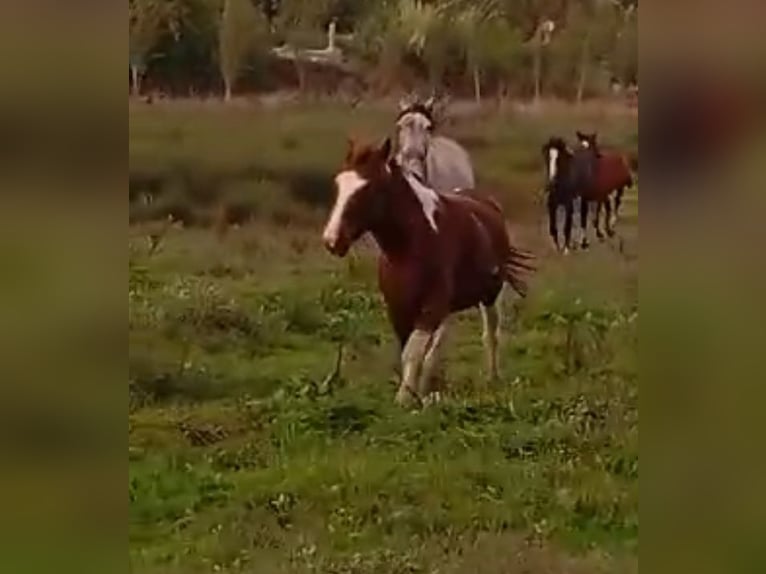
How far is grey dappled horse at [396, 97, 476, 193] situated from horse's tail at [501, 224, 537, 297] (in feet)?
0.44

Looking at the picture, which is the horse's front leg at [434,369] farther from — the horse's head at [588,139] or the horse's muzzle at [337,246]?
the horse's head at [588,139]

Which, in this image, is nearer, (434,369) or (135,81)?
(135,81)

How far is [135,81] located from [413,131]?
0.47 meters

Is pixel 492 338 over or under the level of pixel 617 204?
under

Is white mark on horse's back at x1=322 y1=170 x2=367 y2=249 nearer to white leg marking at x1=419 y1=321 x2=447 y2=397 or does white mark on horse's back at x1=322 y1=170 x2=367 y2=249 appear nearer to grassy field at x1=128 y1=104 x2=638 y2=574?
grassy field at x1=128 y1=104 x2=638 y2=574

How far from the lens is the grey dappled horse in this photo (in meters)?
2.38

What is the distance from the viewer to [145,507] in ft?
7.48

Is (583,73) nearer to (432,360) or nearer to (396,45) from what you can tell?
(396,45)

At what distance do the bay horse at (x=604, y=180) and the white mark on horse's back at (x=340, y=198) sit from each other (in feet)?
1.29

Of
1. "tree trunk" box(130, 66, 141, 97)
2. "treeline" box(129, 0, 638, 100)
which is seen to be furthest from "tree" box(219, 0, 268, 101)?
"tree trunk" box(130, 66, 141, 97)

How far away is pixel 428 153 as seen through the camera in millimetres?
2396
